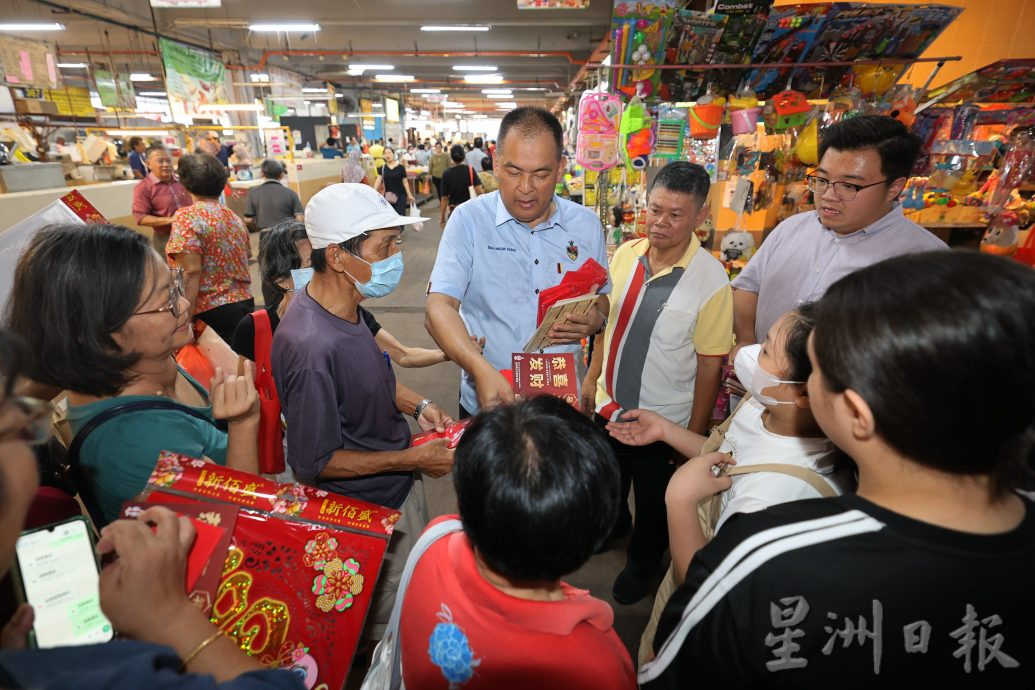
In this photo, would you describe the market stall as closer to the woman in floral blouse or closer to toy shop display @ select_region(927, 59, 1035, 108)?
toy shop display @ select_region(927, 59, 1035, 108)

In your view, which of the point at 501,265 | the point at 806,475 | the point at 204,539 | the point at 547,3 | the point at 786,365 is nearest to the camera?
the point at 204,539

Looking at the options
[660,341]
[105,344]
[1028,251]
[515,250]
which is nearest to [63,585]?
[105,344]

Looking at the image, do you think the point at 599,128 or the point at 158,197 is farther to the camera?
the point at 158,197

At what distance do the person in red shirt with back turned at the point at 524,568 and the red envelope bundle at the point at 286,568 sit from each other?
0.90 ft

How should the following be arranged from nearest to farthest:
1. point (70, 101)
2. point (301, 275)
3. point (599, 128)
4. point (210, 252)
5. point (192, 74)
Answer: point (301, 275) → point (599, 128) → point (210, 252) → point (70, 101) → point (192, 74)

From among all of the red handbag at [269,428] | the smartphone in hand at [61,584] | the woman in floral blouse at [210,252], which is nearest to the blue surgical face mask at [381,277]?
the red handbag at [269,428]

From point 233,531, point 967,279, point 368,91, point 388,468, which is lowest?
point 388,468

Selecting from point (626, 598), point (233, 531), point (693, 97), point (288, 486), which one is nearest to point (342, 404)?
point (288, 486)

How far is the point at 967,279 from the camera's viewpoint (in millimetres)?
676

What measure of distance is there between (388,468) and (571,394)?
65 cm

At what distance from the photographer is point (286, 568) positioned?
42.6 inches

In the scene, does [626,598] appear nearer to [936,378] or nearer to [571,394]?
[571,394]

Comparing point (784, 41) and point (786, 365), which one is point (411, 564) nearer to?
point (786, 365)

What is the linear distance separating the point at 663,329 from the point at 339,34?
1540 cm
